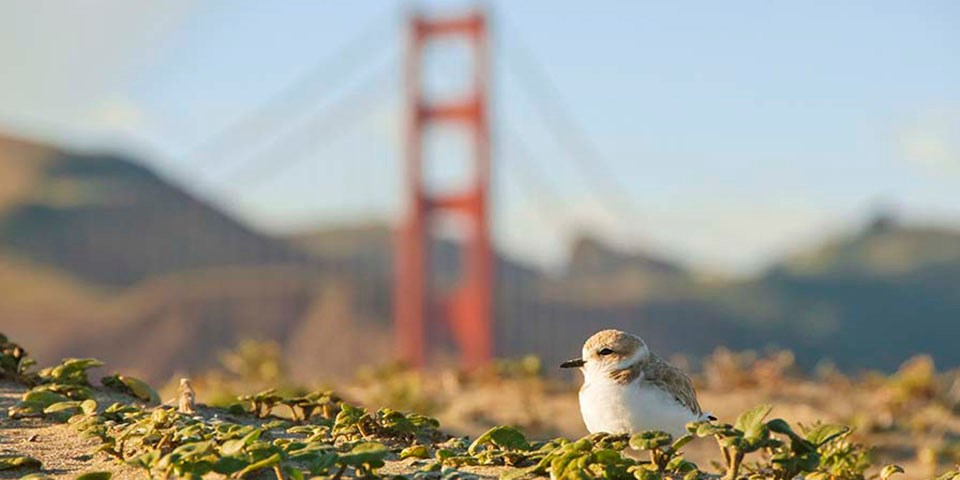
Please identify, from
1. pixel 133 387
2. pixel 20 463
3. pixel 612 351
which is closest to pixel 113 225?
pixel 133 387

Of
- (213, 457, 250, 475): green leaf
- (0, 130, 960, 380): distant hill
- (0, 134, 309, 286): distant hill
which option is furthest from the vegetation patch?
(0, 134, 309, 286): distant hill

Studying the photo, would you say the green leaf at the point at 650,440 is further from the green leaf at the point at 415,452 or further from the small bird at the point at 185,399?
Result: the small bird at the point at 185,399

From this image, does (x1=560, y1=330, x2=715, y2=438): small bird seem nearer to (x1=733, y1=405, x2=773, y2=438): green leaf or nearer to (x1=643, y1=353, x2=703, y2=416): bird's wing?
(x1=643, y1=353, x2=703, y2=416): bird's wing

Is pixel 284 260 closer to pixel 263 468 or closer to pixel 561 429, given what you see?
pixel 561 429

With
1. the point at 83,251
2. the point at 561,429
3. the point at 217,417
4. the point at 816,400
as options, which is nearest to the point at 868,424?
the point at 816,400

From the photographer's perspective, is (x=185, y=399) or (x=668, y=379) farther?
(x=185, y=399)

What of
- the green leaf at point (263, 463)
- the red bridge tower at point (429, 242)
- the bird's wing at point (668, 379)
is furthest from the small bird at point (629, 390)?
the red bridge tower at point (429, 242)

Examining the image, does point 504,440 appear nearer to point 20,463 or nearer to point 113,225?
point 20,463
